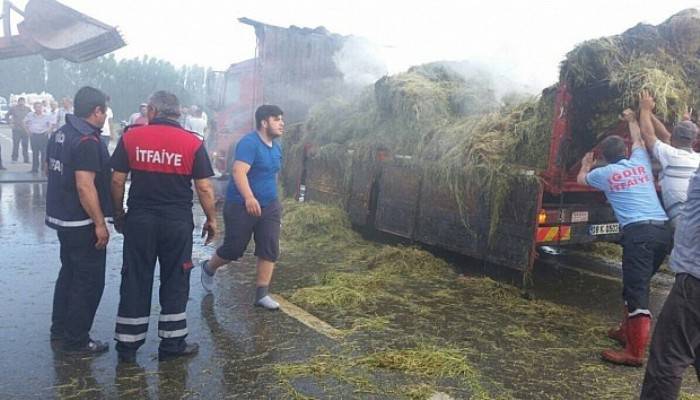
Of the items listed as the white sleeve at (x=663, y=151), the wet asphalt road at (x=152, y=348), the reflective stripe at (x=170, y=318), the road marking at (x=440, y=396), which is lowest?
the wet asphalt road at (x=152, y=348)

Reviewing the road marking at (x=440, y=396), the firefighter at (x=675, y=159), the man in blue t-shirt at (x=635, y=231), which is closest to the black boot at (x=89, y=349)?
the road marking at (x=440, y=396)

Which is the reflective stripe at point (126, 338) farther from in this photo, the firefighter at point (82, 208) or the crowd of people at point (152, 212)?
the firefighter at point (82, 208)

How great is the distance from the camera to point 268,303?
5.09 m

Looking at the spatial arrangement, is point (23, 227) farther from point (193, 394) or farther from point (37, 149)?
point (37, 149)

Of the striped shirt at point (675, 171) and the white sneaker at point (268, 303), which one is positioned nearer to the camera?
the striped shirt at point (675, 171)

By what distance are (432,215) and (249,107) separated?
609 centimetres

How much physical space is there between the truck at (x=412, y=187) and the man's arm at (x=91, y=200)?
388 centimetres

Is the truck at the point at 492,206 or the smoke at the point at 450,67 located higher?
the smoke at the point at 450,67

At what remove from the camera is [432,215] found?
23.0 ft

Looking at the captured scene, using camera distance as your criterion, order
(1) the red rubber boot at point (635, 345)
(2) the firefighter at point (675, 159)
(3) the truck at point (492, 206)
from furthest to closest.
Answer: (3) the truck at point (492, 206) → (2) the firefighter at point (675, 159) → (1) the red rubber boot at point (635, 345)

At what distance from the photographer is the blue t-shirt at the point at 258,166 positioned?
4.86 meters

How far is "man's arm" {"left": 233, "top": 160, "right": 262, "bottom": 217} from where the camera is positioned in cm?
464

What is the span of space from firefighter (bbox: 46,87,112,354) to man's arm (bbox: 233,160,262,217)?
106 centimetres

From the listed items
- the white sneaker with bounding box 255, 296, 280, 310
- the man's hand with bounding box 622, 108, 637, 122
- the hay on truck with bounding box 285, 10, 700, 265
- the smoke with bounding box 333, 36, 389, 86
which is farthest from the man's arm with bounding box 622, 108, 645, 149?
the smoke with bounding box 333, 36, 389, 86
